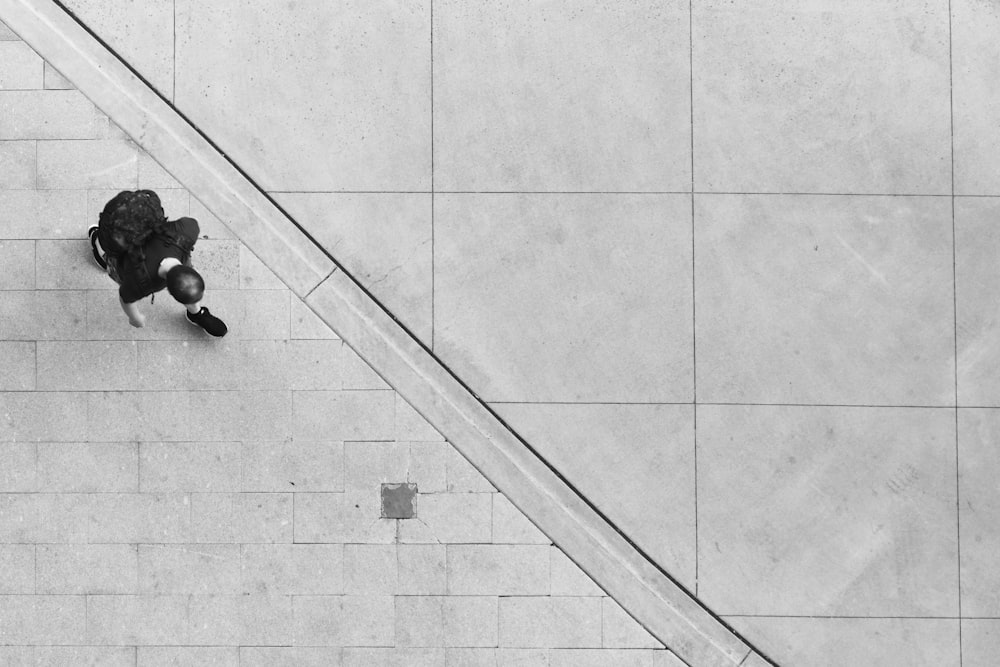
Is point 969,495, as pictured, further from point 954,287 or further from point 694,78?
point 694,78

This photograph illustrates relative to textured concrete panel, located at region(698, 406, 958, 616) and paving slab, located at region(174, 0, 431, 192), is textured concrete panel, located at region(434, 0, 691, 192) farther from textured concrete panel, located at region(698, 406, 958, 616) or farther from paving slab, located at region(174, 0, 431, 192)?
textured concrete panel, located at region(698, 406, 958, 616)

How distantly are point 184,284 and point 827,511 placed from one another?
4673mm

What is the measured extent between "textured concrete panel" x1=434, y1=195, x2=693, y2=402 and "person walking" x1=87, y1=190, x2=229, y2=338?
5.80ft

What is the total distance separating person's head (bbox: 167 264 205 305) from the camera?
462 cm

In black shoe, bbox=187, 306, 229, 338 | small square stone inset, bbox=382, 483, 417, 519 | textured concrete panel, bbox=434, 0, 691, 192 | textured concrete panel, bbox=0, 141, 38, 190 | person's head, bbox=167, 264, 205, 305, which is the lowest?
small square stone inset, bbox=382, 483, 417, 519

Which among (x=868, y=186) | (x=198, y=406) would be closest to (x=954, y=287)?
(x=868, y=186)

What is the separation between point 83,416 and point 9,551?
3.56ft

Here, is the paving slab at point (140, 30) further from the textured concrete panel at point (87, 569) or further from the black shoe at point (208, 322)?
the textured concrete panel at point (87, 569)

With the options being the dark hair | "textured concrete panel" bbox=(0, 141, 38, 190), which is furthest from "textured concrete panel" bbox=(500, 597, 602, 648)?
"textured concrete panel" bbox=(0, 141, 38, 190)

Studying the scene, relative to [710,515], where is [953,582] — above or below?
below

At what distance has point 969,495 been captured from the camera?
576cm

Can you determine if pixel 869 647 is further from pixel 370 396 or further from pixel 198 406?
pixel 198 406

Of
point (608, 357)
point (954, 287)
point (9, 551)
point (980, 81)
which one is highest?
point (980, 81)

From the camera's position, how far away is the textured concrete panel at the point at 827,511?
5.70 m
